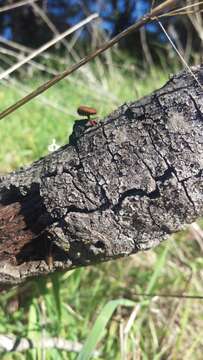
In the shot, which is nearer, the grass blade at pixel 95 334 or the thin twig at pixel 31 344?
the grass blade at pixel 95 334

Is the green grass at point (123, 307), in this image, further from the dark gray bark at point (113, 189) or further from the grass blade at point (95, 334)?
the dark gray bark at point (113, 189)

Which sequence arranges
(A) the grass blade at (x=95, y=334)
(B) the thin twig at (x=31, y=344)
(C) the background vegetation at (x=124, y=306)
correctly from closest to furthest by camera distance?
1. (A) the grass blade at (x=95, y=334)
2. (B) the thin twig at (x=31, y=344)
3. (C) the background vegetation at (x=124, y=306)

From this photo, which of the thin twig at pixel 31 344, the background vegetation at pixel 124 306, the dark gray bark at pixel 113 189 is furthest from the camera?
the background vegetation at pixel 124 306

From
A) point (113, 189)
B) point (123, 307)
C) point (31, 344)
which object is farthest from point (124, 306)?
point (113, 189)

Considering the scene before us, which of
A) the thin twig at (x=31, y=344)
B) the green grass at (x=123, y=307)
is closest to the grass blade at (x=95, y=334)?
the green grass at (x=123, y=307)

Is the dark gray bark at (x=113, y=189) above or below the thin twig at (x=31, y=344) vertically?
above

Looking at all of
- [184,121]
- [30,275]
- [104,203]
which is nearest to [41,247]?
[30,275]

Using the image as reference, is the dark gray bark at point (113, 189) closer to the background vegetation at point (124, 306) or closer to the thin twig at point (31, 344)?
the background vegetation at point (124, 306)

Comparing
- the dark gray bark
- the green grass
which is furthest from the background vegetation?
the dark gray bark

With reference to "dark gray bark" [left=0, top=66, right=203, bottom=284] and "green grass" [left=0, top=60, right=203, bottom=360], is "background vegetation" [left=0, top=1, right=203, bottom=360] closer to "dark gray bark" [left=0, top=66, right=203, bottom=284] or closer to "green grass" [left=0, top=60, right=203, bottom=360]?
"green grass" [left=0, top=60, right=203, bottom=360]
